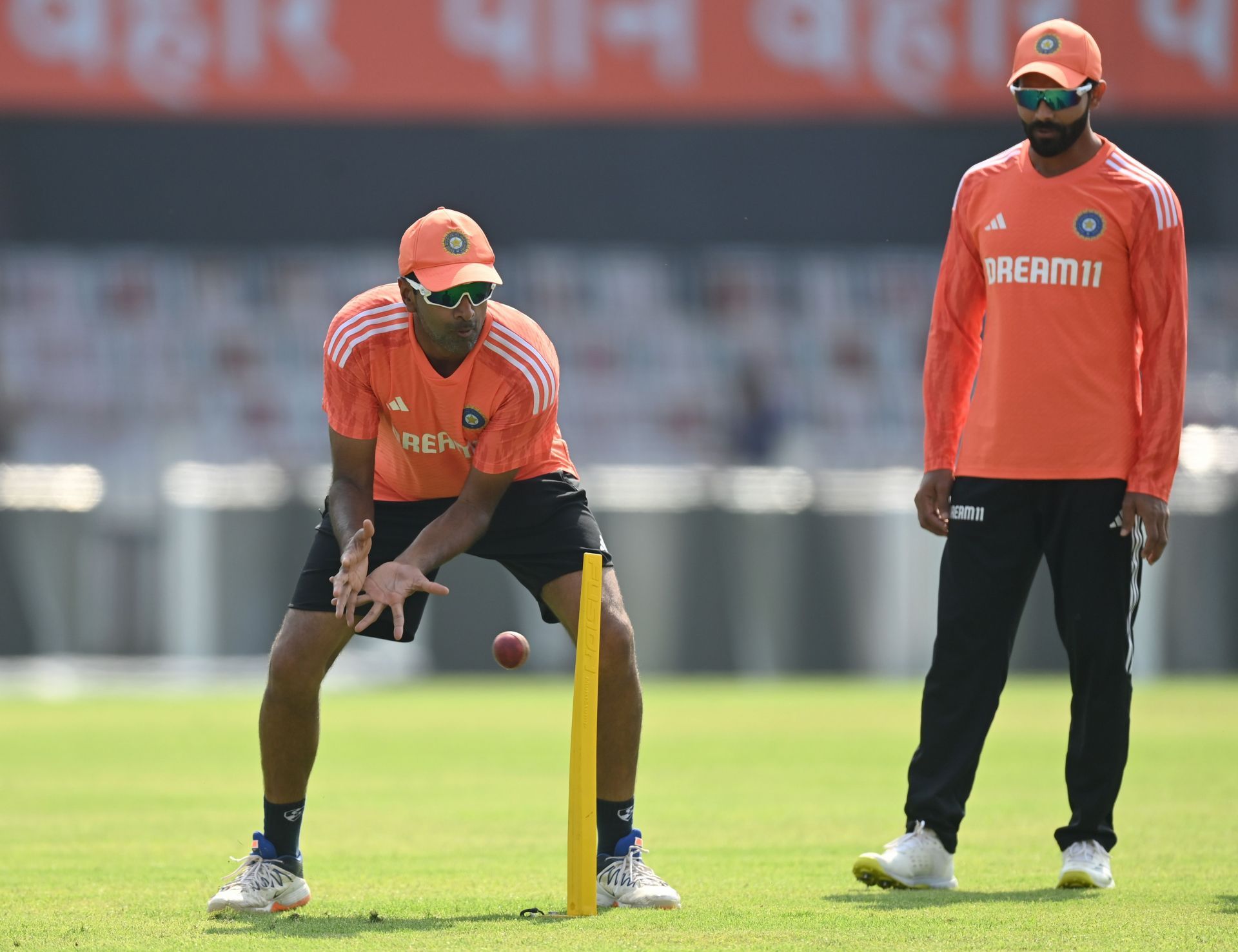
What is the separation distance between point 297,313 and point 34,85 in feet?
11.8

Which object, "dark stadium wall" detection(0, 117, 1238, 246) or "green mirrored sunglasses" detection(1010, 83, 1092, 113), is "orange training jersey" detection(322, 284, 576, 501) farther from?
"dark stadium wall" detection(0, 117, 1238, 246)

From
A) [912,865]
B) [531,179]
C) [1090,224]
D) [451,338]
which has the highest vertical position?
[531,179]

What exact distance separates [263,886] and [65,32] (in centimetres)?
1359

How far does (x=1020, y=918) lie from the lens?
4797 mm

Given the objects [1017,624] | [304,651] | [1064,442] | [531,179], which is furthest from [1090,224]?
[531,179]

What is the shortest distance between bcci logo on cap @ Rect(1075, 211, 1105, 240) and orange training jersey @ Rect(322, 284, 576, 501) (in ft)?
5.00

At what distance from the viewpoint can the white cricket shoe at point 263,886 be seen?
16.4 feet

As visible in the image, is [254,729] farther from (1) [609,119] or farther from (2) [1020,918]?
(1) [609,119]

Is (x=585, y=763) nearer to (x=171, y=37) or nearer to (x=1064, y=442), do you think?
(x=1064, y=442)

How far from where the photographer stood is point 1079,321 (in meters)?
5.48

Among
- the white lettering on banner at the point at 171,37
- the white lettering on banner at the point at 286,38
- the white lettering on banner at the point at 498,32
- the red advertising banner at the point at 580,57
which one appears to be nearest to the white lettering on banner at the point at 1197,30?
the red advertising banner at the point at 580,57

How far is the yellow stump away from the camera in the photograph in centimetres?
485

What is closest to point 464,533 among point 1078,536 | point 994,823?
point 1078,536

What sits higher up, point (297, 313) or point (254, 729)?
point (297, 313)
